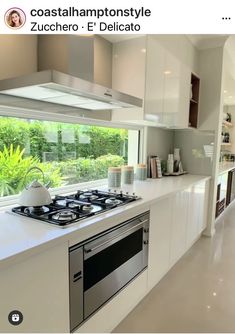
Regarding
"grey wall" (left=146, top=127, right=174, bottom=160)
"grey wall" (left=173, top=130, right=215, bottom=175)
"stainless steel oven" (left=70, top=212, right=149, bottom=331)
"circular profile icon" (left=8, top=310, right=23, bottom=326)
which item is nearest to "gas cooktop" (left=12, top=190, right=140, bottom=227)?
"stainless steel oven" (left=70, top=212, right=149, bottom=331)

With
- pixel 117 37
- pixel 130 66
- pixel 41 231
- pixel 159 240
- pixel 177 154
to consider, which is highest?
pixel 117 37

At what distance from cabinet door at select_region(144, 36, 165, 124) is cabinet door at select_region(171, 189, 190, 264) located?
83 cm

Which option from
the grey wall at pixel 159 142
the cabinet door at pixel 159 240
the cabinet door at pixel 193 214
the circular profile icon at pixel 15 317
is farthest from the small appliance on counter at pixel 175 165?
the circular profile icon at pixel 15 317

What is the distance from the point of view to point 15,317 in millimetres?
1091

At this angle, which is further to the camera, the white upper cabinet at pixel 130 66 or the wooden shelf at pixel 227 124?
the wooden shelf at pixel 227 124

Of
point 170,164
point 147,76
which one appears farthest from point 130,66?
point 170,164

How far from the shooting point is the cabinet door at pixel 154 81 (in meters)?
2.28

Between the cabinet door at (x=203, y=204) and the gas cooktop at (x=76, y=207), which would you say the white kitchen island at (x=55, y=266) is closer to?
the gas cooktop at (x=76, y=207)

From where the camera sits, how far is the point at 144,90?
2266 millimetres

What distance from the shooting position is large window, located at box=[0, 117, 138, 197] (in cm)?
188

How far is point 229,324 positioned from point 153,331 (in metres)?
0.58
